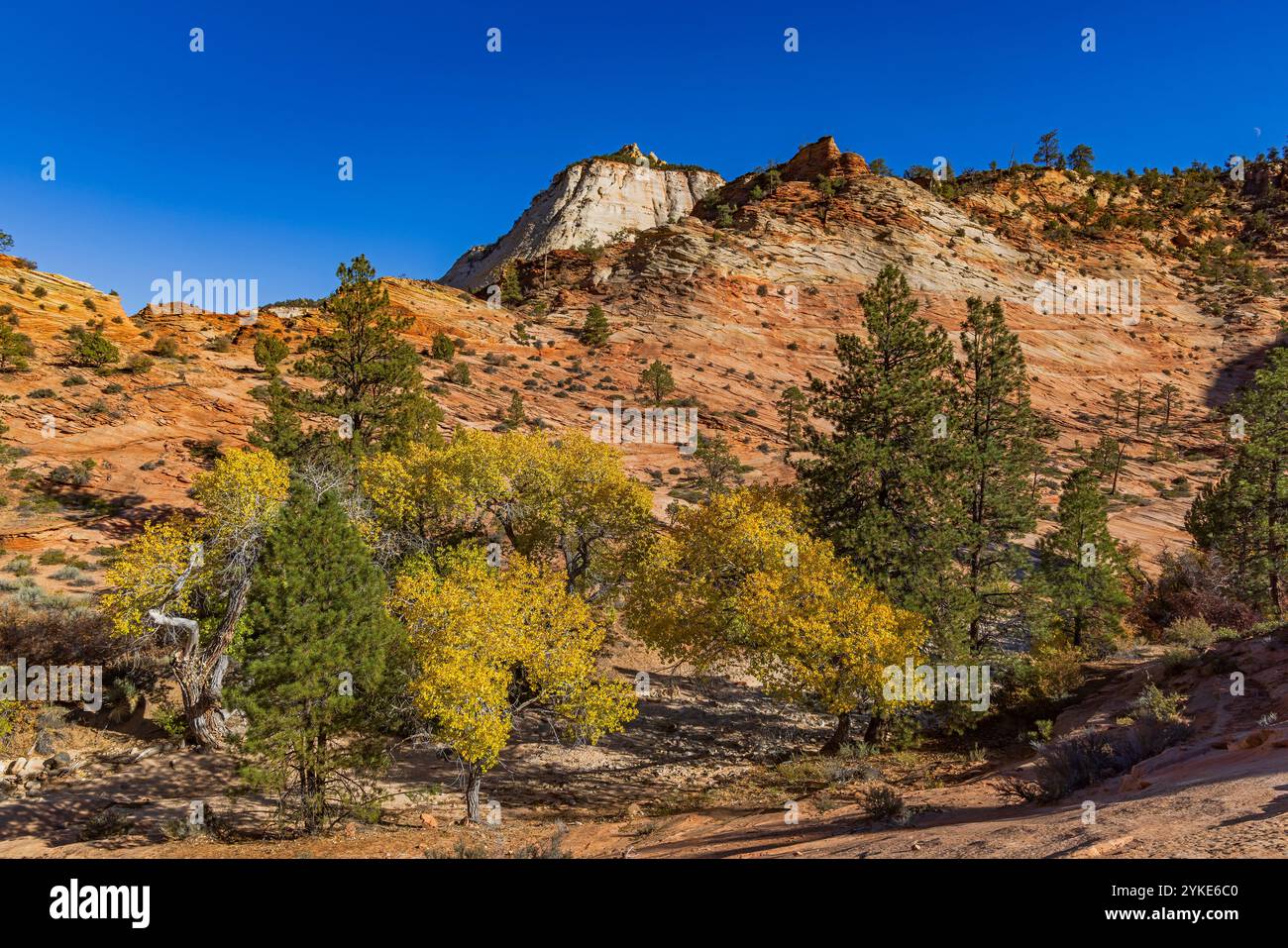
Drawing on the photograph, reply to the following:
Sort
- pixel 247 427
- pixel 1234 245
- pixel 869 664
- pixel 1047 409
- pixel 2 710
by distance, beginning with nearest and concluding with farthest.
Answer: pixel 869 664 → pixel 2 710 → pixel 247 427 → pixel 1047 409 → pixel 1234 245

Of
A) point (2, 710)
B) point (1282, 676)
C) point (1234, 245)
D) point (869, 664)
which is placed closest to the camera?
point (1282, 676)

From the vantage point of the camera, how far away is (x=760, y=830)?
46.7 feet

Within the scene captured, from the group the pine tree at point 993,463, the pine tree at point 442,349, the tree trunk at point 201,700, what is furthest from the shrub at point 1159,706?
the pine tree at point 442,349

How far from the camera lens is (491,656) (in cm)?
1652

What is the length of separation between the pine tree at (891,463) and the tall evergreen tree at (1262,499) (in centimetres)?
1589

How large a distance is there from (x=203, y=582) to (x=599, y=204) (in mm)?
94253

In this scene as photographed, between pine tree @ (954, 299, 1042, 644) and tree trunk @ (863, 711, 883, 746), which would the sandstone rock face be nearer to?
pine tree @ (954, 299, 1042, 644)

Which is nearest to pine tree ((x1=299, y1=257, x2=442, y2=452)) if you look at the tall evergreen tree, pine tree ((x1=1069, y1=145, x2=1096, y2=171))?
the tall evergreen tree

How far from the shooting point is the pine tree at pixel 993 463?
24.3m

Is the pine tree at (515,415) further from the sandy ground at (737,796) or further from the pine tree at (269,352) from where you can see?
the sandy ground at (737,796)

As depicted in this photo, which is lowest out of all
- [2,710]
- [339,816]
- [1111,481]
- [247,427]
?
[339,816]
